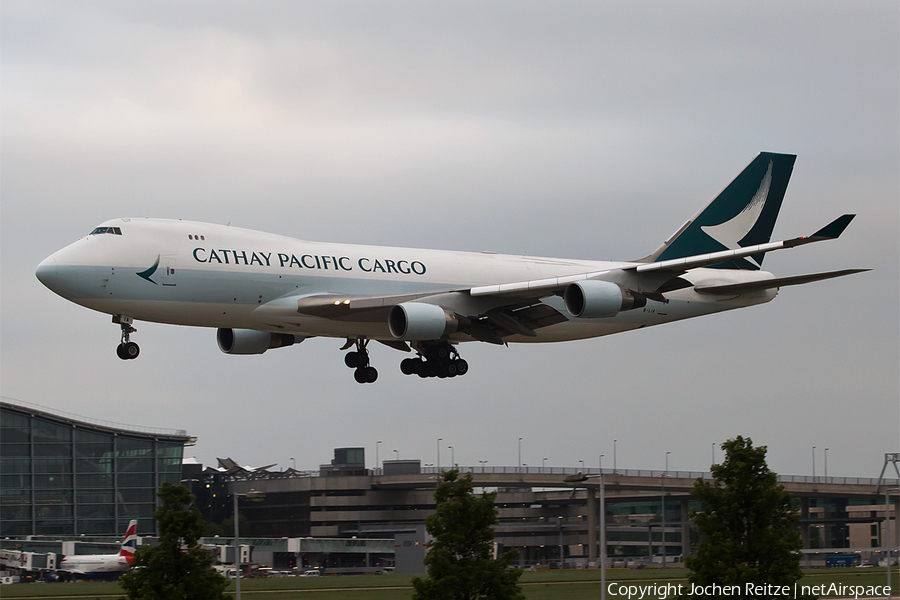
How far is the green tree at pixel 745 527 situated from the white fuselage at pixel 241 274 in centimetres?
1483

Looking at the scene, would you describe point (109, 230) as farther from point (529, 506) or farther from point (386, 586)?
point (529, 506)

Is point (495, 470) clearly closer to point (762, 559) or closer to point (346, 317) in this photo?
point (346, 317)

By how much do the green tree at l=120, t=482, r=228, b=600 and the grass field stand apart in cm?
2092

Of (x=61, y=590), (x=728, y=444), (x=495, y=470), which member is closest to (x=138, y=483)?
(x=495, y=470)

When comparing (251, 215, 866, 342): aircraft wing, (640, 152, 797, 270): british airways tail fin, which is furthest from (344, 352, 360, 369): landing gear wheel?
(640, 152, 797, 270): british airways tail fin

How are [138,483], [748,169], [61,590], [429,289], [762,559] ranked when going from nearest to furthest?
[762,559] < [429,289] < [748,169] < [61,590] < [138,483]

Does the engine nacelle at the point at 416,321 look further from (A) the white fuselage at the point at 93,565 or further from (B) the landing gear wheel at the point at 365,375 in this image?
(A) the white fuselage at the point at 93,565

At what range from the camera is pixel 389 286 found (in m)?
47.5

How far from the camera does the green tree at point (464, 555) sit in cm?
3481

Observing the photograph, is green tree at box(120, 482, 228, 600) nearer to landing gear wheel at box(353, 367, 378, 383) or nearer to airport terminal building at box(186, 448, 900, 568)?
landing gear wheel at box(353, 367, 378, 383)

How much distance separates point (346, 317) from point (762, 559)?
64.2ft

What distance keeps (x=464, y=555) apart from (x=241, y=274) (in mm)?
15198

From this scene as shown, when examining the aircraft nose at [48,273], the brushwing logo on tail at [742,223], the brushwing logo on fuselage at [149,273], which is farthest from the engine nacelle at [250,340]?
the brushwing logo on tail at [742,223]

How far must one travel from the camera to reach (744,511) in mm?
35812
